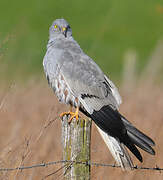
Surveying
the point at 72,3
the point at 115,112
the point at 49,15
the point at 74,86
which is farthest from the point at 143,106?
the point at 72,3

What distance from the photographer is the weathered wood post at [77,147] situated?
11.2 feet

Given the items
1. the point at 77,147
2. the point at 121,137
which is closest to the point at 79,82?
the point at 121,137

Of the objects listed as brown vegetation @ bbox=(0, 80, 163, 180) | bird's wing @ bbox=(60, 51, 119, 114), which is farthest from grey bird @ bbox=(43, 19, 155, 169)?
brown vegetation @ bbox=(0, 80, 163, 180)

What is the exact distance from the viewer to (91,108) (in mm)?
4480

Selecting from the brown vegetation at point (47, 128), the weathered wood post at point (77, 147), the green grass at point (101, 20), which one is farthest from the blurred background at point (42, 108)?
the green grass at point (101, 20)

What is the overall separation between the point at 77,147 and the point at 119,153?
560mm

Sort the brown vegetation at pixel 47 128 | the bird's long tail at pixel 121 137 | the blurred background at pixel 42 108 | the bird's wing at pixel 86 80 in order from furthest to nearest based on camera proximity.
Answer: the bird's wing at pixel 86 80, the brown vegetation at pixel 47 128, the blurred background at pixel 42 108, the bird's long tail at pixel 121 137

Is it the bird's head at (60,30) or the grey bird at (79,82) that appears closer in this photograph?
the grey bird at (79,82)

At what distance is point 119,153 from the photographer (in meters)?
3.85

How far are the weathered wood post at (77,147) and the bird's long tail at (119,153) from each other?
396 millimetres

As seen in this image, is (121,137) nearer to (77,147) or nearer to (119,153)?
(119,153)

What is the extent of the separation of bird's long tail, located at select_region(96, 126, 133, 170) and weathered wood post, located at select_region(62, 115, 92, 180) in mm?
396

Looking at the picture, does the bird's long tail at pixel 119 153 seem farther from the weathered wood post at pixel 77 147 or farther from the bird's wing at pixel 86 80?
the bird's wing at pixel 86 80

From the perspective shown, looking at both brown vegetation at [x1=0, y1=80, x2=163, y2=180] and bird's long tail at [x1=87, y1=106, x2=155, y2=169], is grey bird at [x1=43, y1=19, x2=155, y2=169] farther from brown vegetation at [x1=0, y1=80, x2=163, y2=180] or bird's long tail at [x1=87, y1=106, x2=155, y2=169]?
brown vegetation at [x1=0, y1=80, x2=163, y2=180]
